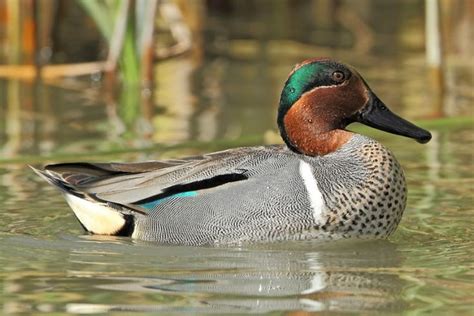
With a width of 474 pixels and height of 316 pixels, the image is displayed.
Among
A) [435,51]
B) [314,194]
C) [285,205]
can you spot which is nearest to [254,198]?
[285,205]

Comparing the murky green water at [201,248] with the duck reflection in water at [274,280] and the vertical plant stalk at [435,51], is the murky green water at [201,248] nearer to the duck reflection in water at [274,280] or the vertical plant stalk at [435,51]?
the duck reflection in water at [274,280]

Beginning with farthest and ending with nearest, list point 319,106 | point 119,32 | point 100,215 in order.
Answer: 1. point 119,32
2. point 319,106
3. point 100,215

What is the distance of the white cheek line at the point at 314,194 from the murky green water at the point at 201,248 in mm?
143

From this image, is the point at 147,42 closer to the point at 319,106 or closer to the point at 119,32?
the point at 119,32

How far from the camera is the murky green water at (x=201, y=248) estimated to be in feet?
17.0

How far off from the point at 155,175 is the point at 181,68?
6.07m

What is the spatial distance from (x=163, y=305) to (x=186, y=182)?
145 centimetres

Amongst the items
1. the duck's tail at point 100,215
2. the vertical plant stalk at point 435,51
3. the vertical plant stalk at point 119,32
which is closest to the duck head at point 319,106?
the duck's tail at point 100,215

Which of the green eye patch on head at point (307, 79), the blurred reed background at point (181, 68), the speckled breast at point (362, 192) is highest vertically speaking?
the green eye patch on head at point (307, 79)

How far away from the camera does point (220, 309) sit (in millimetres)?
4992

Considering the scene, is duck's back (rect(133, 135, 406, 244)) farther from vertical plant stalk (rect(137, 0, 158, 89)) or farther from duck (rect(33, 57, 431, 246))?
vertical plant stalk (rect(137, 0, 158, 89))

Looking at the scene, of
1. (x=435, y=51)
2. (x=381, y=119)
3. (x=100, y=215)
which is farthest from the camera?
(x=435, y=51)

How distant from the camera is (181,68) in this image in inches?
496

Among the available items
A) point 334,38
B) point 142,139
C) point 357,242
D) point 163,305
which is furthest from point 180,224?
point 334,38
